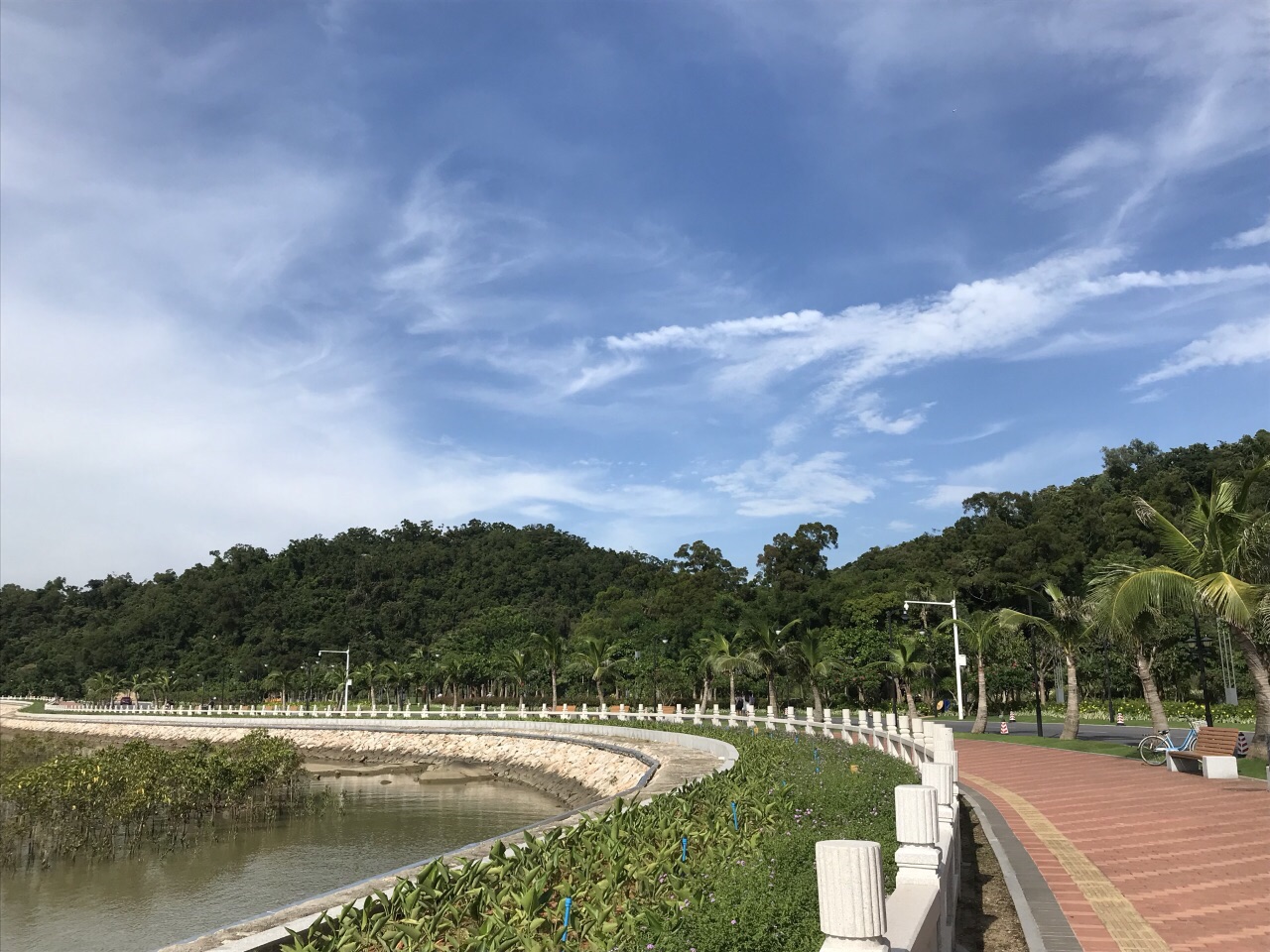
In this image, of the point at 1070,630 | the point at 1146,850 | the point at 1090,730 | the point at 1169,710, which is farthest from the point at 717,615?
the point at 1146,850

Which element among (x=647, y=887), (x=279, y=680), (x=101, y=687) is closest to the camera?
(x=647, y=887)

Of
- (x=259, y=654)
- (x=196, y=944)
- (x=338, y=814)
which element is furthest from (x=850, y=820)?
(x=259, y=654)

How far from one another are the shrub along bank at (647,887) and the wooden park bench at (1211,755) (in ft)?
31.5

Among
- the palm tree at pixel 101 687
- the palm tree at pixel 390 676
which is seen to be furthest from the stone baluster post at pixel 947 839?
the palm tree at pixel 101 687

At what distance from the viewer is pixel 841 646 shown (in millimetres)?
54500

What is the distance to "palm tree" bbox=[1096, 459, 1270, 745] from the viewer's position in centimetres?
1723

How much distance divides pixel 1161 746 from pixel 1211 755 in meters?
2.69

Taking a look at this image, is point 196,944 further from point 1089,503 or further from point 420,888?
point 1089,503

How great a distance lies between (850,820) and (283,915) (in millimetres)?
5450

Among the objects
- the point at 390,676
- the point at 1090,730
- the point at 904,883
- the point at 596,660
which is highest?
the point at 904,883

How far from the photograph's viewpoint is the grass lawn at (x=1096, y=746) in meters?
17.7

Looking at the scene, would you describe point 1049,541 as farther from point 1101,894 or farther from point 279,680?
point 279,680

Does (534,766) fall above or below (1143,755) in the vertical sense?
below

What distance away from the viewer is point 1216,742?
57.8 ft
